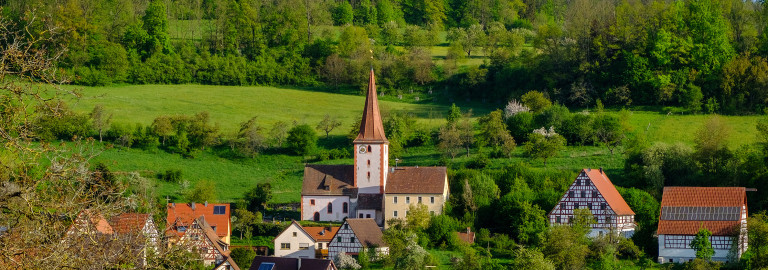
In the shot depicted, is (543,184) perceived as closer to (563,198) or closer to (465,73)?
(563,198)

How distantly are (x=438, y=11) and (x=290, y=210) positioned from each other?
249ft

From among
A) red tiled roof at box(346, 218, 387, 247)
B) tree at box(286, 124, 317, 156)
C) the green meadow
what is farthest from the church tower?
Answer: tree at box(286, 124, 317, 156)

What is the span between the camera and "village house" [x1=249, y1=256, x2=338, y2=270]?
163 ft

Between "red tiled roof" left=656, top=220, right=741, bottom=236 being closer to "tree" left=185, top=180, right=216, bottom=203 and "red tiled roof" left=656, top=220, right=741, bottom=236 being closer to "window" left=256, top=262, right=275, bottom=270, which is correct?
"window" left=256, top=262, right=275, bottom=270

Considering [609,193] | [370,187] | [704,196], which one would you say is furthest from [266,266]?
[704,196]

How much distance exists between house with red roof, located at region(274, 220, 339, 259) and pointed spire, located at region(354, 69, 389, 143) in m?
10.3

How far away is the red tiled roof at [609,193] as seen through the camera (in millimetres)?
56906

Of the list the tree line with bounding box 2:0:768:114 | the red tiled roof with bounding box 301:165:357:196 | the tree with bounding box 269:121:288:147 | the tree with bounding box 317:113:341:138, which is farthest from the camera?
the tree line with bounding box 2:0:768:114

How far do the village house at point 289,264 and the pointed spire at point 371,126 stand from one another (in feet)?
54.6

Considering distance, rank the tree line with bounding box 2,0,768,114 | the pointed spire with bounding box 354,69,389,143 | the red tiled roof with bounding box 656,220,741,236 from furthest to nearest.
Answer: the tree line with bounding box 2,0,768,114
the pointed spire with bounding box 354,69,389,143
the red tiled roof with bounding box 656,220,741,236

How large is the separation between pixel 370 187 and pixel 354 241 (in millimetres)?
9531

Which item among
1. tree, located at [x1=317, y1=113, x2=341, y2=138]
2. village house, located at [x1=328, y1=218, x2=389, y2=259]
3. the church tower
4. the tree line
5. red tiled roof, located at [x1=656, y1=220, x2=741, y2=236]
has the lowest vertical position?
village house, located at [x1=328, y1=218, x2=389, y2=259]

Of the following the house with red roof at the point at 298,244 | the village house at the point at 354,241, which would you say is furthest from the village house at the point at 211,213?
the village house at the point at 354,241

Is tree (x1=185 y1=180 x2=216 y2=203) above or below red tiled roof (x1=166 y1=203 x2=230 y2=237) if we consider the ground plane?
above
